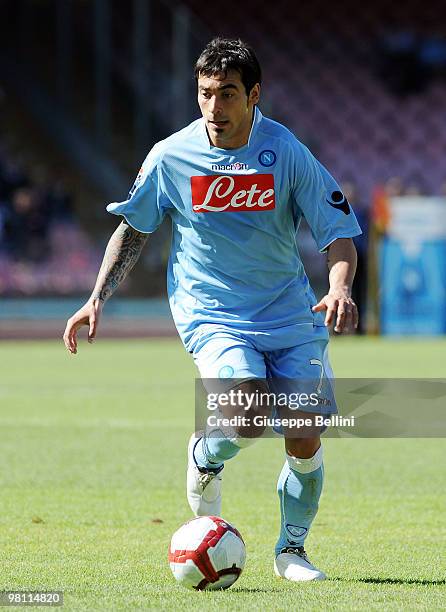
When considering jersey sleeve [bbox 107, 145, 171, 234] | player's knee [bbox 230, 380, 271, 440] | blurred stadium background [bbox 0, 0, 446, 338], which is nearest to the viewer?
player's knee [bbox 230, 380, 271, 440]

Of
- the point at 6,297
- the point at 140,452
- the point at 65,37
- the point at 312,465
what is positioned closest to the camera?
the point at 312,465

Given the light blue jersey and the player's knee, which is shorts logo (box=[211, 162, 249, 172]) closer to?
the light blue jersey

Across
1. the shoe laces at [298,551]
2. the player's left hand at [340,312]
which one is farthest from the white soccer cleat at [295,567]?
the player's left hand at [340,312]

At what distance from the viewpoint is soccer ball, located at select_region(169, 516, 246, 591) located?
521 centimetres

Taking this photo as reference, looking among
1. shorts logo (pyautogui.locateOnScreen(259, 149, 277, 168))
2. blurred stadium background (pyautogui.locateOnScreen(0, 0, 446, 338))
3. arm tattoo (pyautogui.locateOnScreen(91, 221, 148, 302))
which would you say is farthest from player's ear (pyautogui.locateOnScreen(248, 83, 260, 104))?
blurred stadium background (pyautogui.locateOnScreen(0, 0, 446, 338))

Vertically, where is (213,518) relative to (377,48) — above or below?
below

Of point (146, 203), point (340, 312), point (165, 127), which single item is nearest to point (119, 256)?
point (146, 203)

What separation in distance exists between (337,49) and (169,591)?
101ft

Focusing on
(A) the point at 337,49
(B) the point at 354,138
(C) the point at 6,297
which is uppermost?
(A) the point at 337,49

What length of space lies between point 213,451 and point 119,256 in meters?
0.95

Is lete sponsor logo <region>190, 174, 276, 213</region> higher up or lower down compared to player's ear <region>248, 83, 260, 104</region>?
lower down

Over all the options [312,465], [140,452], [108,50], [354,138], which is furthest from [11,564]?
[354,138]

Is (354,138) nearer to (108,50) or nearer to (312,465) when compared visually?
(108,50)

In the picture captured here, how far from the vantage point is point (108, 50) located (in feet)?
93.5
